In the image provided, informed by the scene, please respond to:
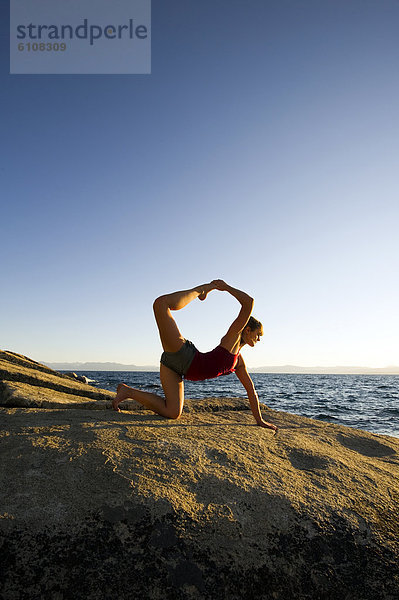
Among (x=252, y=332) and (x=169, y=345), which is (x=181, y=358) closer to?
(x=169, y=345)

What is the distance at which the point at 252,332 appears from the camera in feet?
13.9

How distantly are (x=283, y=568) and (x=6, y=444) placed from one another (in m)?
2.07

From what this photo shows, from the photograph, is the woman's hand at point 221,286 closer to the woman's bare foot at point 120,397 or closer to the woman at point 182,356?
the woman at point 182,356

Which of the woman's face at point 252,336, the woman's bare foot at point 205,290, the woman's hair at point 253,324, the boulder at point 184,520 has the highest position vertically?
the woman's bare foot at point 205,290

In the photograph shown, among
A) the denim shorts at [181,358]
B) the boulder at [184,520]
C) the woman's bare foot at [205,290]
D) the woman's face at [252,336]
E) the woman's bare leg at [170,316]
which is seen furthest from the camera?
the woman's face at [252,336]

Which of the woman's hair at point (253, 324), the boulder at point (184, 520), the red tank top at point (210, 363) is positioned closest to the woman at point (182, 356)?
the red tank top at point (210, 363)

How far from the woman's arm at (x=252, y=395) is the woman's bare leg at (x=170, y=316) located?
98 centimetres

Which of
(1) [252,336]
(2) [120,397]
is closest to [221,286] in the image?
(1) [252,336]

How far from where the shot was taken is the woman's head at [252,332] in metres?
4.24

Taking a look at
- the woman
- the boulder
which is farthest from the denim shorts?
the boulder

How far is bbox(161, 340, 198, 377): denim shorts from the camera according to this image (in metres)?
3.92

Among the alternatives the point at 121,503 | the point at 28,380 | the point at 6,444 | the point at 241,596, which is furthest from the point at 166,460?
the point at 28,380

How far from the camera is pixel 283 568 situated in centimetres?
188

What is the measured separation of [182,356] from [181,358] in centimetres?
3
